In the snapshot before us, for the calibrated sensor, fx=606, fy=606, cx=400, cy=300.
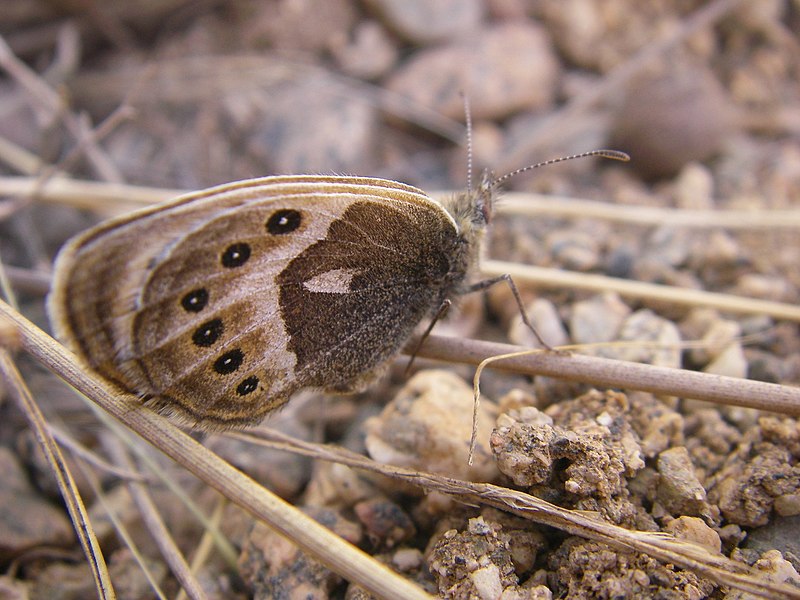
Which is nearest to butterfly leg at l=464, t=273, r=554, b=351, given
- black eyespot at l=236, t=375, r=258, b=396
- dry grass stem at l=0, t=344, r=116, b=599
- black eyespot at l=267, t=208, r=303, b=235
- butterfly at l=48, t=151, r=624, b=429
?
butterfly at l=48, t=151, r=624, b=429

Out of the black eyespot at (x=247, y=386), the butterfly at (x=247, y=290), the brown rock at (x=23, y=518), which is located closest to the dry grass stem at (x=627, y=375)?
the butterfly at (x=247, y=290)

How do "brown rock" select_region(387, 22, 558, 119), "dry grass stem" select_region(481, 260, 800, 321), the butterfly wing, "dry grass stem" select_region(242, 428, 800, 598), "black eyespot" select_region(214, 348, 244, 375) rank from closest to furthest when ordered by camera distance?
"dry grass stem" select_region(242, 428, 800, 598) < the butterfly wing < "black eyespot" select_region(214, 348, 244, 375) < "dry grass stem" select_region(481, 260, 800, 321) < "brown rock" select_region(387, 22, 558, 119)

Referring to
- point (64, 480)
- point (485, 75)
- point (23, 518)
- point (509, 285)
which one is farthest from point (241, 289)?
point (485, 75)

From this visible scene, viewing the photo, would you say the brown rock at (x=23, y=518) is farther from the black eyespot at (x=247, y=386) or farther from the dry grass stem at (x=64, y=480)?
the black eyespot at (x=247, y=386)

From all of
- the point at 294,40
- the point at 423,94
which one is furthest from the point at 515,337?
the point at 294,40

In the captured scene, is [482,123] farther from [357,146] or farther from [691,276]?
[691,276]

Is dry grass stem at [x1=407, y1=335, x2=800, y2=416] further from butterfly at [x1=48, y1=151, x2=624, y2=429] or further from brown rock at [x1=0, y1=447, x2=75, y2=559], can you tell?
brown rock at [x1=0, y1=447, x2=75, y2=559]

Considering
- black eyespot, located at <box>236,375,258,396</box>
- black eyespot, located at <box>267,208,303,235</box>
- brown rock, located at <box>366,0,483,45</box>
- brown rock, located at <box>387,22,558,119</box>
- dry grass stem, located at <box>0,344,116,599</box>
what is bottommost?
→ dry grass stem, located at <box>0,344,116,599</box>
